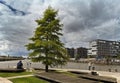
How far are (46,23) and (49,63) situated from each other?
18.7 feet

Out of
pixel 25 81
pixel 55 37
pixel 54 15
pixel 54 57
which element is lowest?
pixel 25 81

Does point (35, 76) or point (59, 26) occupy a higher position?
point (59, 26)

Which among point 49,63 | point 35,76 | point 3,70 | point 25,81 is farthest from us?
point 49,63

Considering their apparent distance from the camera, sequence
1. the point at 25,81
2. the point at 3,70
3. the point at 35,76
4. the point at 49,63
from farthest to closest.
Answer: the point at 49,63 < the point at 3,70 < the point at 35,76 < the point at 25,81

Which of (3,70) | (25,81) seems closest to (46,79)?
(25,81)

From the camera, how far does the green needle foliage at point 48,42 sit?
111 feet

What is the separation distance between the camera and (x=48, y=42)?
3312 cm

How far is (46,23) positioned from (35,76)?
371 inches

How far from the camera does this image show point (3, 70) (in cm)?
3116

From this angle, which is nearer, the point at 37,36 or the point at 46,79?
the point at 46,79

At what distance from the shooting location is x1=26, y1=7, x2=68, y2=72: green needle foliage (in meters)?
33.7

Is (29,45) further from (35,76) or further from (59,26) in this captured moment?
(35,76)

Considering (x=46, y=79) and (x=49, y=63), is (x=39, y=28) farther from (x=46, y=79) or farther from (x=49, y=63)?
(x=46, y=79)

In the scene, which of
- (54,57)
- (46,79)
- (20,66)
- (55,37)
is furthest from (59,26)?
(46,79)
